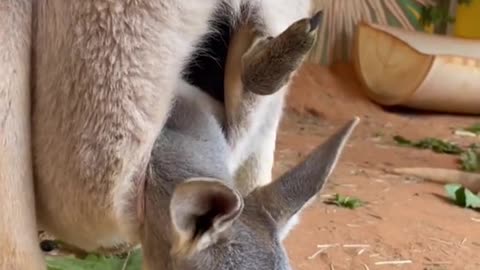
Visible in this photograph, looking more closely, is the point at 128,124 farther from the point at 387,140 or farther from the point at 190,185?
the point at 387,140

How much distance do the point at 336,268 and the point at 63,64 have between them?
1.17m

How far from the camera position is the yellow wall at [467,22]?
19.4 feet

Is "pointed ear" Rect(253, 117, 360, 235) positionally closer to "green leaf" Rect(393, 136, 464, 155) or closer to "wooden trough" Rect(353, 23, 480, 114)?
"green leaf" Rect(393, 136, 464, 155)

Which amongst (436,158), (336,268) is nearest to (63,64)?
(336,268)

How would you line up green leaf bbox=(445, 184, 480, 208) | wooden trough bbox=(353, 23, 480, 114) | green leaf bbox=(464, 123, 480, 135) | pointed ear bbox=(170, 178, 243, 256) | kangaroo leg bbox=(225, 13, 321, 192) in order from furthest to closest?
wooden trough bbox=(353, 23, 480, 114) → green leaf bbox=(464, 123, 480, 135) → green leaf bbox=(445, 184, 480, 208) → kangaroo leg bbox=(225, 13, 321, 192) → pointed ear bbox=(170, 178, 243, 256)

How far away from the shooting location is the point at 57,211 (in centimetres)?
147

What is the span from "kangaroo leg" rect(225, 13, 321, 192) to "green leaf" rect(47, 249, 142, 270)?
31 centimetres

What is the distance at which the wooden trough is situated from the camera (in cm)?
496

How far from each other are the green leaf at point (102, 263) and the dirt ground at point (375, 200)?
500 millimetres

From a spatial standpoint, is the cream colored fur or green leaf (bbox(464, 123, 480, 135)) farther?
green leaf (bbox(464, 123, 480, 135))

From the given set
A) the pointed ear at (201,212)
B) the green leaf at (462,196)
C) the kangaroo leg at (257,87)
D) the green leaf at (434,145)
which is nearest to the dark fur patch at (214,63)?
the kangaroo leg at (257,87)

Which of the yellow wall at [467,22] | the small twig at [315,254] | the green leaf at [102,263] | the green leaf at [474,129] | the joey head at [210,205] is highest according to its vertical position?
the joey head at [210,205]

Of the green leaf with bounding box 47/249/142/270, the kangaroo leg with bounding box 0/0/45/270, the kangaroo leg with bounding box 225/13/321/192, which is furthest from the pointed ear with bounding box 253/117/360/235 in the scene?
the green leaf with bounding box 47/249/142/270

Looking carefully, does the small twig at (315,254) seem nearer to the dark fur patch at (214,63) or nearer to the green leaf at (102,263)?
the green leaf at (102,263)
